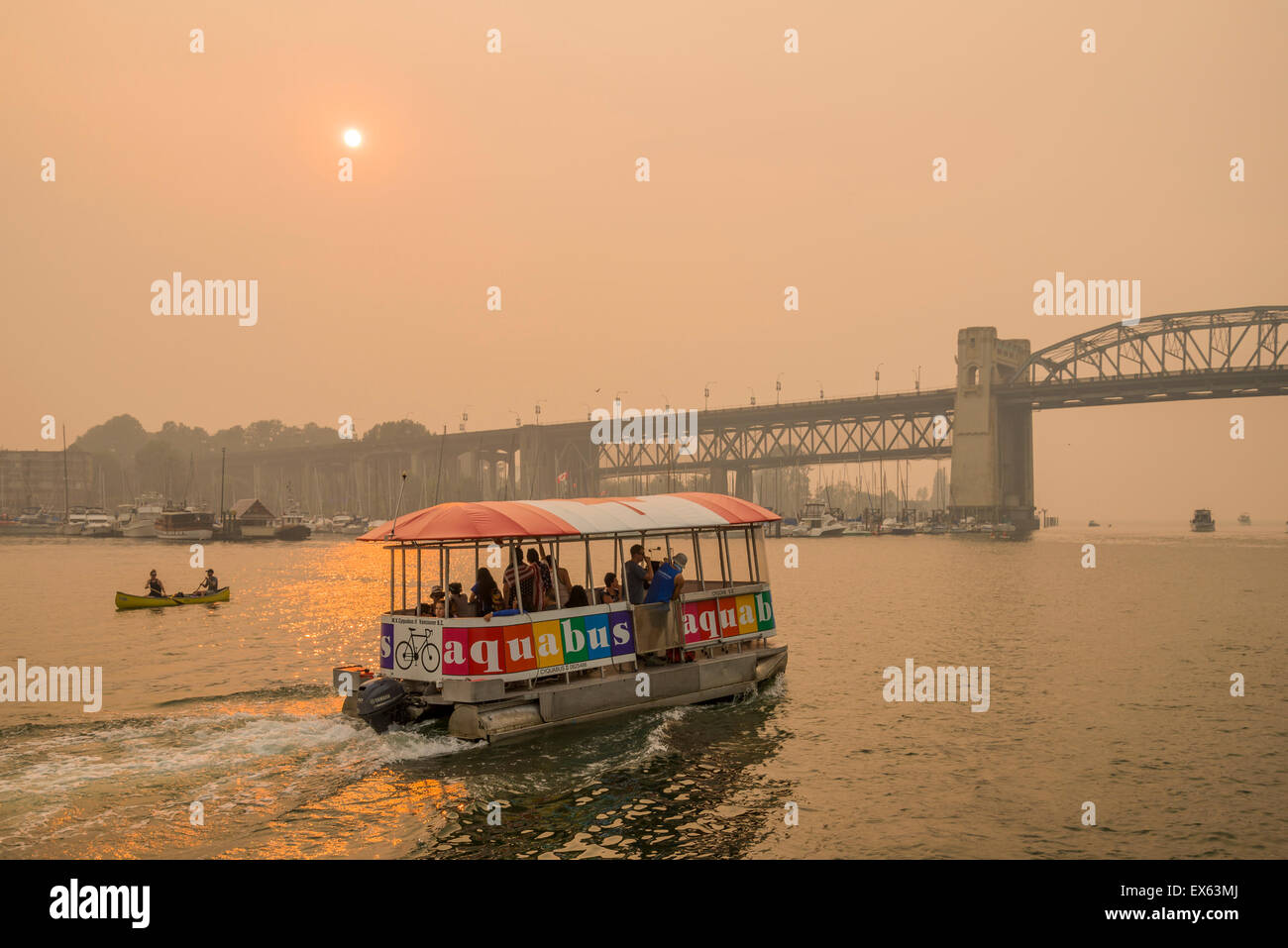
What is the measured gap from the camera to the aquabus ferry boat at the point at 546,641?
1548 centimetres

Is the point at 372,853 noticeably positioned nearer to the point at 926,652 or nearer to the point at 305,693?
the point at 305,693

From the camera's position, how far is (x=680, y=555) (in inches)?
762

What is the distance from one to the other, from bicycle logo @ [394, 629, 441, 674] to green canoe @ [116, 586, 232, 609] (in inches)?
1091

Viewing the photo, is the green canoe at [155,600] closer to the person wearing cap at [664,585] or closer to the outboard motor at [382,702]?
the outboard motor at [382,702]

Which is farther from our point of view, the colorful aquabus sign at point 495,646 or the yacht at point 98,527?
the yacht at point 98,527

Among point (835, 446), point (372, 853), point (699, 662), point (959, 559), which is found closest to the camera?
point (372, 853)

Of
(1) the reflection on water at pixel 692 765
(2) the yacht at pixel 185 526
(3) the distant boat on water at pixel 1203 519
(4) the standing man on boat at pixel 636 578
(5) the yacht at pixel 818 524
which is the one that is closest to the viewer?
(1) the reflection on water at pixel 692 765

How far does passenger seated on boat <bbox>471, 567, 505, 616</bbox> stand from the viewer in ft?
51.9

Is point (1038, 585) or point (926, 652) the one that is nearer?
point (926, 652)

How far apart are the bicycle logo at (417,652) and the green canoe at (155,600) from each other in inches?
1091

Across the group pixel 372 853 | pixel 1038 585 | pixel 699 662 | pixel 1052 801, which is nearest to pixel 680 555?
pixel 699 662

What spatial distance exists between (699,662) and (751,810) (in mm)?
5661

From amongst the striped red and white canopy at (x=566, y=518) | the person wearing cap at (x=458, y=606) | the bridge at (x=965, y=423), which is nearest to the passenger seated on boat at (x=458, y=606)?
the person wearing cap at (x=458, y=606)
